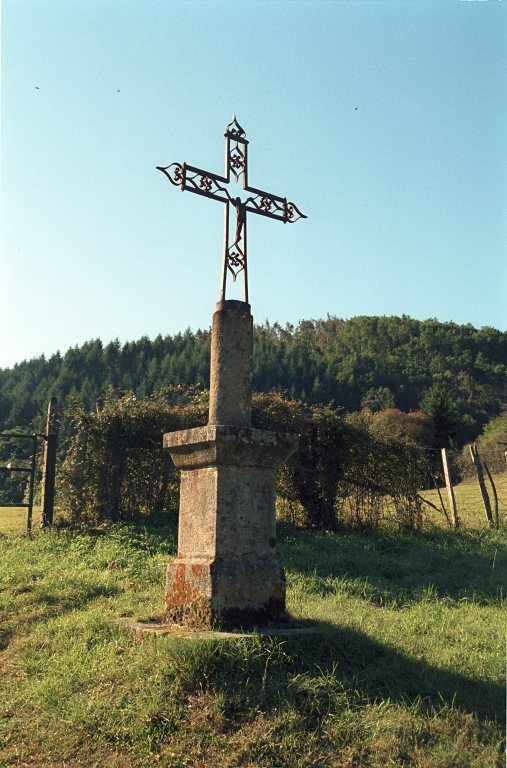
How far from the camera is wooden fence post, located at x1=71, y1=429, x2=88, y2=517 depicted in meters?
10.8

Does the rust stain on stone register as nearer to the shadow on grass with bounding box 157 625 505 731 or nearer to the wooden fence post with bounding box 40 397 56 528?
the shadow on grass with bounding box 157 625 505 731

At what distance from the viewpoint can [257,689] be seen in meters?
3.81

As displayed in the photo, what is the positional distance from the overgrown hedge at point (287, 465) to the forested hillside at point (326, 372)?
91.1ft

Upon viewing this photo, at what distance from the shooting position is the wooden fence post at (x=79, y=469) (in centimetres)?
1080

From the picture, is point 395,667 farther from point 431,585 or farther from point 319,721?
point 431,585

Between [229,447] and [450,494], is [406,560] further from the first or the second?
[229,447]

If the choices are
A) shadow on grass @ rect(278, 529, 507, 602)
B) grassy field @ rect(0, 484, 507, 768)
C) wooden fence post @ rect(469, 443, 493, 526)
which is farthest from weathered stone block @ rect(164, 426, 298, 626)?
wooden fence post @ rect(469, 443, 493, 526)

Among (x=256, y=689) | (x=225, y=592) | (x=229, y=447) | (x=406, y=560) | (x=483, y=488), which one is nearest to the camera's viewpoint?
(x=256, y=689)

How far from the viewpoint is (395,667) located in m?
4.26

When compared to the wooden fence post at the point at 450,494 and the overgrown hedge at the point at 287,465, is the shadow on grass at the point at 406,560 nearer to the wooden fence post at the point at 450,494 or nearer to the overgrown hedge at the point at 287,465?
the wooden fence post at the point at 450,494

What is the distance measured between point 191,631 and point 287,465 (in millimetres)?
7195

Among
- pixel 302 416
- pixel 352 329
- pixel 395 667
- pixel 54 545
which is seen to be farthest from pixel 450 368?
→ pixel 395 667

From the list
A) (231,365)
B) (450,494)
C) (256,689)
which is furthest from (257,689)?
(450,494)

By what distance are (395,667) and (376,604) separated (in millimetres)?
2505
